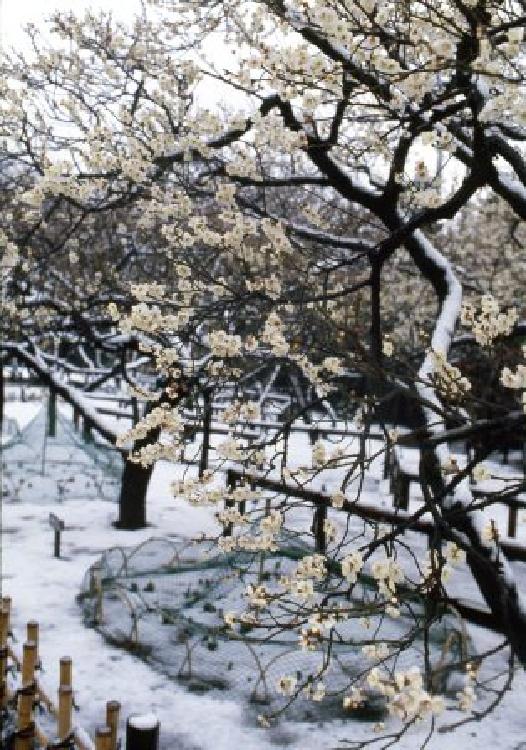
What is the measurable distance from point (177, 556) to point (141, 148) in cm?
472

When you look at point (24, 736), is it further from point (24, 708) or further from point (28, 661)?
point (28, 661)

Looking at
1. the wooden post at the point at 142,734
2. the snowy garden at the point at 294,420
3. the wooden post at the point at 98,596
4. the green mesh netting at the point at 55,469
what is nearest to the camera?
the snowy garden at the point at 294,420

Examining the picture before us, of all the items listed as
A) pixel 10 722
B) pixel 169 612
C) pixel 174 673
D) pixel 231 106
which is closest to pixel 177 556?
pixel 169 612

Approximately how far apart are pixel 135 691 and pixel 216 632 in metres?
1.63

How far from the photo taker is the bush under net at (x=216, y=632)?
251 inches

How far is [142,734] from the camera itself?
4.55 m

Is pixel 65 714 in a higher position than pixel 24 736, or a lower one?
higher

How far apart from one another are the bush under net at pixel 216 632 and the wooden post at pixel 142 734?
85 cm

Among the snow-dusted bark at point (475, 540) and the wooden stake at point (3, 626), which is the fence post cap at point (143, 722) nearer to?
the wooden stake at point (3, 626)

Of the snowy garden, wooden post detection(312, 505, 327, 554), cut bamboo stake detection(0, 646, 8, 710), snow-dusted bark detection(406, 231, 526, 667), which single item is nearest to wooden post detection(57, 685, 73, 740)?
the snowy garden

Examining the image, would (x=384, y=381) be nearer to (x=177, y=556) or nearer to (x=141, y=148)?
(x=141, y=148)

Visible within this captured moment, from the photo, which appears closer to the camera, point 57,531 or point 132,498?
point 57,531

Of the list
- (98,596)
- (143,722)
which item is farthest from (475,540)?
(98,596)

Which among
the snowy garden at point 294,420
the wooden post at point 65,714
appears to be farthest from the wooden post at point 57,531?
the wooden post at point 65,714
